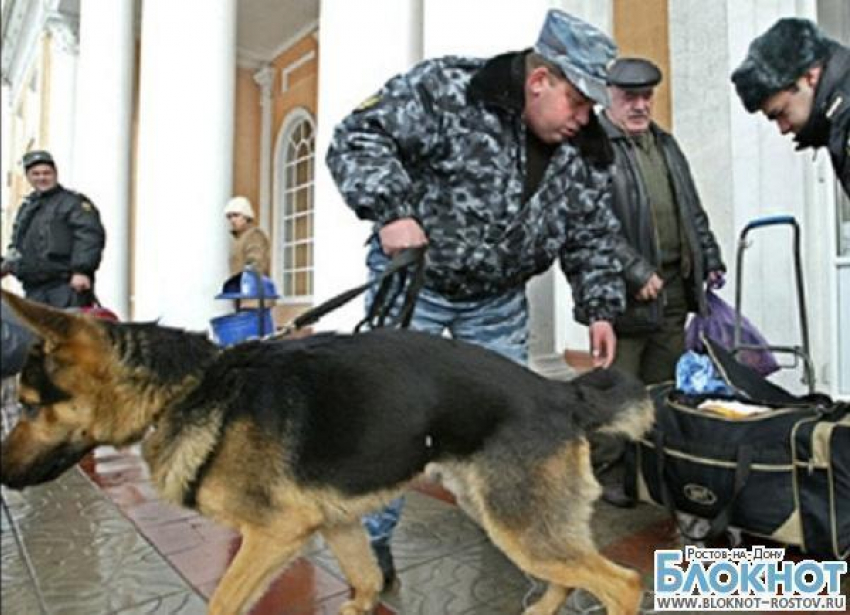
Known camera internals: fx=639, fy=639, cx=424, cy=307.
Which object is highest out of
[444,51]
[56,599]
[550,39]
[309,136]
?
[309,136]

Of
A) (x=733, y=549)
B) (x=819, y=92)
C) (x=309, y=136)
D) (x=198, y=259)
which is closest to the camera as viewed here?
(x=819, y=92)

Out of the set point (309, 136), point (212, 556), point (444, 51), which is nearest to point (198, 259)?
point (444, 51)

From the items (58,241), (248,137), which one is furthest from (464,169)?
(248,137)

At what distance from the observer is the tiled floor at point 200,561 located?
2.25 m

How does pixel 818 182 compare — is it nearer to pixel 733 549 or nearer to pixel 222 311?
pixel 733 549

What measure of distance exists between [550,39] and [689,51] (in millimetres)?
2859

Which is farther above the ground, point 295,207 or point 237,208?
point 295,207

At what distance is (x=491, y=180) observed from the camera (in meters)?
2.23

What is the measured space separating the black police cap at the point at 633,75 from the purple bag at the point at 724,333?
113 cm

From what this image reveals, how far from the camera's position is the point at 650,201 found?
3268mm

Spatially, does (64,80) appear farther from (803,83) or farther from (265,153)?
(803,83)

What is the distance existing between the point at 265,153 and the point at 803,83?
11777 mm

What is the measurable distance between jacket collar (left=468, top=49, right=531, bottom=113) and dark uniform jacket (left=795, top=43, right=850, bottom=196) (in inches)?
41.1

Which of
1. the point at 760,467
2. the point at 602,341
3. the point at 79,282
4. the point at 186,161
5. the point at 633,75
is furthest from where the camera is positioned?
the point at 186,161
